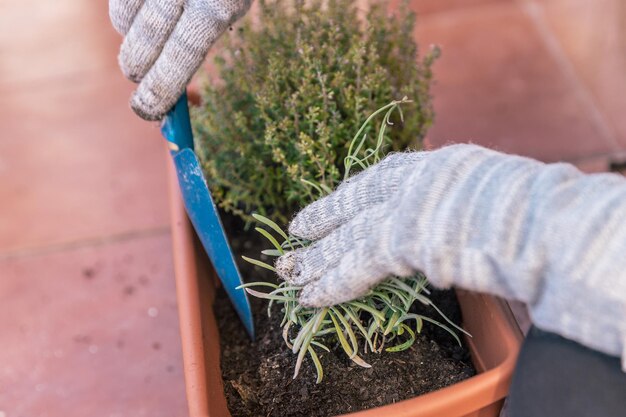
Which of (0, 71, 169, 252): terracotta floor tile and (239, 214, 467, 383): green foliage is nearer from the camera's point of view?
(239, 214, 467, 383): green foliage

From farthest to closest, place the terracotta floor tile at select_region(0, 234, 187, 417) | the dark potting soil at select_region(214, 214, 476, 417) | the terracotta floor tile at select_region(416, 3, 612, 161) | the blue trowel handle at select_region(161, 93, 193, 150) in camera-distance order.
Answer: the terracotta floor tile at select_region(416, 3, 612, 161)
the terracotta floor tile at select_region(0, 234, 187, 417)
the blue trowel handle at select_region(161, 93, 193, 150)
the dark potting soil at select_region(214, 214, 476, 417)

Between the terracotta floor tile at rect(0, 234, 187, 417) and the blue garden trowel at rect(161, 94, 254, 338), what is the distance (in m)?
0.36

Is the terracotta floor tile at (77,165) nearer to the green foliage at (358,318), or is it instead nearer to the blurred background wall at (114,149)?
the blurred background wall at (114,149)

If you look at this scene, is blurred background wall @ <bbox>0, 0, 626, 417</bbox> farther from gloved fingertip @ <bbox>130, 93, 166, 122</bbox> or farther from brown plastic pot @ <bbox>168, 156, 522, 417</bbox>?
gloved fingertip @ <bbox>130, 93, 166, 122</bbox>

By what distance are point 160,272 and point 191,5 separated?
726 millimetres

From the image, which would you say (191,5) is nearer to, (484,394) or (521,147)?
(484,394)

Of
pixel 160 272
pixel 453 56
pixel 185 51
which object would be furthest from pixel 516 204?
pixel 453 56

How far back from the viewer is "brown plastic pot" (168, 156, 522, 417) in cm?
81

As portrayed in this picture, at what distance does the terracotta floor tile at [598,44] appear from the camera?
5.82 ft

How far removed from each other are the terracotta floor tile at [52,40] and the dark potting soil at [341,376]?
4.28 feet

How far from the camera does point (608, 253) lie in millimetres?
656

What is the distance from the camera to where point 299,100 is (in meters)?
1.08

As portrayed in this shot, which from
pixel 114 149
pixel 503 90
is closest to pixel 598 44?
pixel 503 90

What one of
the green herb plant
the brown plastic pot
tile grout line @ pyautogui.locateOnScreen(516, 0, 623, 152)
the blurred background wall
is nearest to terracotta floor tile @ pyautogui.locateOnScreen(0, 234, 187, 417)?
the blurred background wall
